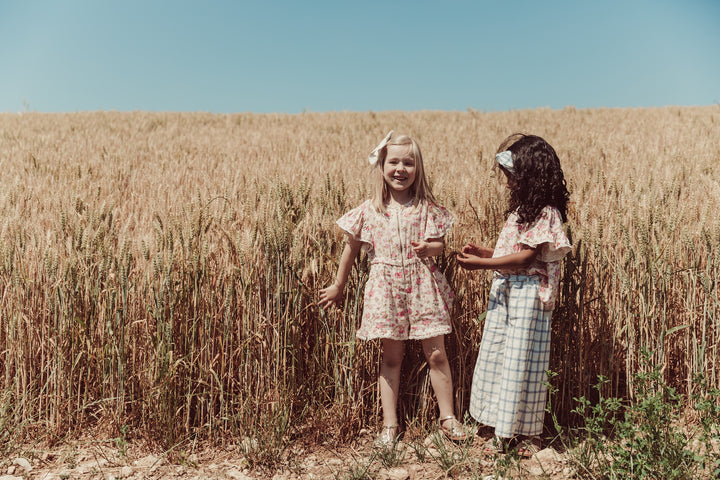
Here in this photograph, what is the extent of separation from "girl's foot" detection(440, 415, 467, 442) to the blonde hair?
3.15ft

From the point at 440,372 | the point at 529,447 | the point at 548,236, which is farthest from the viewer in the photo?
the point at 440,372

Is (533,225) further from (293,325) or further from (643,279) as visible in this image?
(293,325)

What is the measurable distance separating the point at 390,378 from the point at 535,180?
1047 millimetres

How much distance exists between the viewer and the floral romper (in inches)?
90.6

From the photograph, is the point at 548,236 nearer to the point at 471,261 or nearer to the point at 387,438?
the point at 471,261

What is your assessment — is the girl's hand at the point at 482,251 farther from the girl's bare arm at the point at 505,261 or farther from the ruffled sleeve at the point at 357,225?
the ruffled sleeve at the point at 357,225

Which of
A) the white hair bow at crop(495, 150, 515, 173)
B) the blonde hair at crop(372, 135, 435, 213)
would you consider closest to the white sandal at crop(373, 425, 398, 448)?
the blonde hair at crop(372, 135, 435, 213)

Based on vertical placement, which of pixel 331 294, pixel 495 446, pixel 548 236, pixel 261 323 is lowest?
Answer: pixel 495 446

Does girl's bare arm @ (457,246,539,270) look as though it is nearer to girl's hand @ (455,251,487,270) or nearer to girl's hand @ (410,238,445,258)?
girl's hand @ (455,251,487,270)

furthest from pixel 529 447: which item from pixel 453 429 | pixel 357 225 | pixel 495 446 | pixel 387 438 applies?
pixel 357 225

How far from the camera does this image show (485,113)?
1311 cm

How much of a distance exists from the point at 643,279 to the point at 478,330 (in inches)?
29.9

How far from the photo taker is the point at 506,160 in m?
2.33

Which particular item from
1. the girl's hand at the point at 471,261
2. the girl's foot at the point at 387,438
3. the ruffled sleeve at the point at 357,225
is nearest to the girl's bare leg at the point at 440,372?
the girl's foot at the point at 387,438
